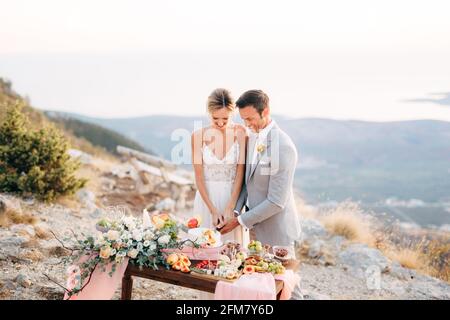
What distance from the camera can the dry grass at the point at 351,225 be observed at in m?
8.50

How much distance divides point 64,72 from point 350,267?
18.7 metres

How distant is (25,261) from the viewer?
577cm

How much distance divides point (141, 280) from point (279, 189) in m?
2.54

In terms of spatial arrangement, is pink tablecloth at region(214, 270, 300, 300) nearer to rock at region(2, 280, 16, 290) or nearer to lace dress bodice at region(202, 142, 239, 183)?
lace dress bodice at region(202, 142, 239, 183)

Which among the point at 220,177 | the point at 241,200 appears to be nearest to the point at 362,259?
the point at 241,200

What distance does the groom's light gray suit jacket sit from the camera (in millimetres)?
4148

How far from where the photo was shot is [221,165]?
4.68 m

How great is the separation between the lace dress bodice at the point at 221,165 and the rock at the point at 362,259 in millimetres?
3635

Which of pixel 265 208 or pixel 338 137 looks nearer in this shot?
pixel 265 208

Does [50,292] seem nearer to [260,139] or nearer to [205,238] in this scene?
[205,238]

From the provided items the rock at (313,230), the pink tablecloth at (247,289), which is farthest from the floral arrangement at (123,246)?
the rock at (313,230)

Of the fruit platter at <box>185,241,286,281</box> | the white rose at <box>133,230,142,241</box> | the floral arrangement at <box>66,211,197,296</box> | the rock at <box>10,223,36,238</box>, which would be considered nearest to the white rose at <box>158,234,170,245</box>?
the floral arrangement at <box>66,211,197,296</box>

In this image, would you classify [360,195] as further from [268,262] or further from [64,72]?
[268,262]
